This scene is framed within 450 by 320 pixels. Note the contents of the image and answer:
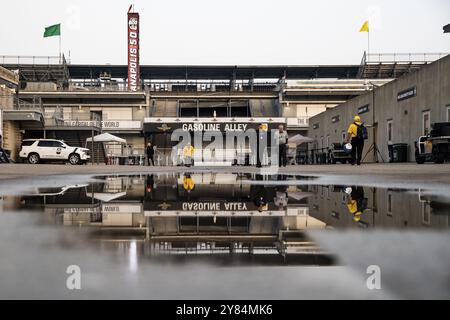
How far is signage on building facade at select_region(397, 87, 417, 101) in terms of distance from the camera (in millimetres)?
20638

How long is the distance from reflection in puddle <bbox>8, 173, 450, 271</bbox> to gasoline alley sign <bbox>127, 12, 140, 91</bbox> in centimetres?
4188

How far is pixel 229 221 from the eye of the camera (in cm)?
282

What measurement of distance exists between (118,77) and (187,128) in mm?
16840

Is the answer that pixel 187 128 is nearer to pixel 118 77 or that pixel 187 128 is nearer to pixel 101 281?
pixel 118 77

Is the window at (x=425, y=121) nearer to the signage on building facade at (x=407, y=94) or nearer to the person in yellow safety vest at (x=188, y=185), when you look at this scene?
the signage on building facade at (x=407, y=94)

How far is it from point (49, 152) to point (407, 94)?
22.5 m

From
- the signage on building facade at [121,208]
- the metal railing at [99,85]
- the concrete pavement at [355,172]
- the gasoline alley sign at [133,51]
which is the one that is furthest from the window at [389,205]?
the gasoline alley sign at [133,51]

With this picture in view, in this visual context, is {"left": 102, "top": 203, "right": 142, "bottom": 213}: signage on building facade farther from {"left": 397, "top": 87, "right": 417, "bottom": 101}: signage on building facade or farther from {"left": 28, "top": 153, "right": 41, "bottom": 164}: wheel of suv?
{"left": 28, "top": 153, "right": 41, "bottom": 164}: wheel of suv

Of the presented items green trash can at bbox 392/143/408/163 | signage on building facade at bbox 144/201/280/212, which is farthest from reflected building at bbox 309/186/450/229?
green trash can at bbox 392/143/408/163

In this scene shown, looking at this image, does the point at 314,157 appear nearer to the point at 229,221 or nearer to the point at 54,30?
the point at 54,30

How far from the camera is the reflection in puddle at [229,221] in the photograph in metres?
1.80

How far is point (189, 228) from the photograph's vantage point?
2.55 metres

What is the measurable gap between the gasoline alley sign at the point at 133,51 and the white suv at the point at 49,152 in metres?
16.9
